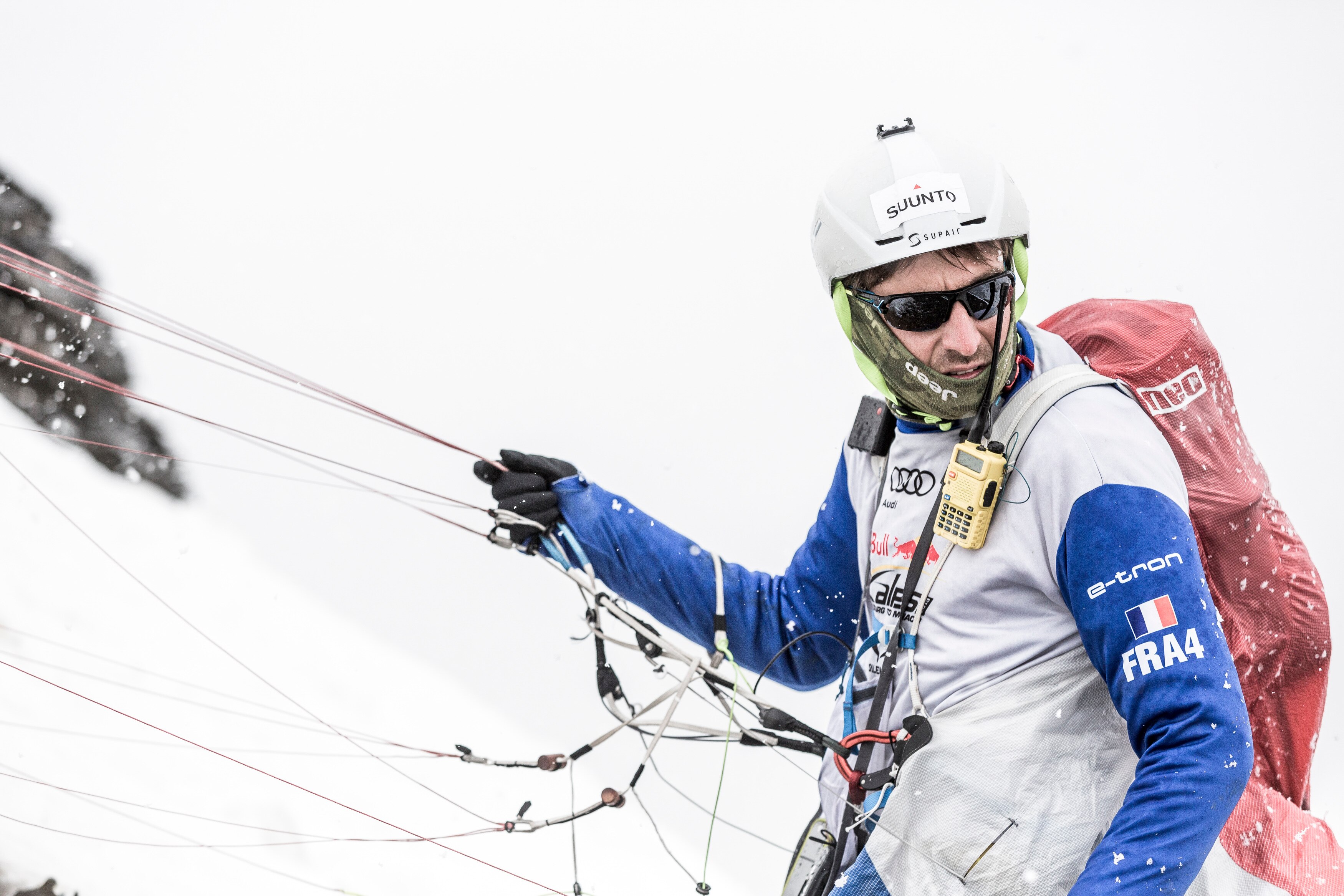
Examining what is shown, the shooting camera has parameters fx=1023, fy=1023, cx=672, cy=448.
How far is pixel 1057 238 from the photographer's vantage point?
346 centimetres

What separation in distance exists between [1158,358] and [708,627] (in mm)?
950

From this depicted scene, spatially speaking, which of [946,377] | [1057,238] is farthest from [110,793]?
[1057,238]

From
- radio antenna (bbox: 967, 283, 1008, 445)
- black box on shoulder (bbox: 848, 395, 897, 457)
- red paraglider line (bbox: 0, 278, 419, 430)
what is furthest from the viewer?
red paraglider line (bbox: 0, 278, 419, 430)

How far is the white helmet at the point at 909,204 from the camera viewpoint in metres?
1.49

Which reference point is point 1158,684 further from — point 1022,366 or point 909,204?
point 909,204

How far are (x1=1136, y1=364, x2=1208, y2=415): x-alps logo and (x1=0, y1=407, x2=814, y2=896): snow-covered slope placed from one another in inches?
94.5

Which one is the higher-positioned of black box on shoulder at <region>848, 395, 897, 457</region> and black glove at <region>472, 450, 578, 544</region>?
black glove at <region>472, 450, 578, 544</region>

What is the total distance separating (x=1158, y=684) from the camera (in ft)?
4.04

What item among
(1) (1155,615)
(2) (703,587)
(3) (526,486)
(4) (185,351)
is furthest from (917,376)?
(4) (185,351)

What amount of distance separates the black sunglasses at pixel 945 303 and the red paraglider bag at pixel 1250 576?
225mm

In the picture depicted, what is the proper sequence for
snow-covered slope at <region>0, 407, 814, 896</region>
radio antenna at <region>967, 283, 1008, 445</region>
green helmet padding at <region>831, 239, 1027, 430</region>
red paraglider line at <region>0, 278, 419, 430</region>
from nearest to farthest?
radio antenna at <region>967, 283, 1008, 445</region>
green helmet padding at <region>831, 239, 1027, 430</region>
snow-covered slope at <region>0, 407, 814, 896</region>
red paraglider line at <region>0, 278, 419, 430</region>

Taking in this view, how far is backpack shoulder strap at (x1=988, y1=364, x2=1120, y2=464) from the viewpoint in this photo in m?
1.41

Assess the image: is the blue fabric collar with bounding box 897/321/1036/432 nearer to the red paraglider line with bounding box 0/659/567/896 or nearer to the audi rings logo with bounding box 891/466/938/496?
the audi rings logo with bounding box 891/466/938/496

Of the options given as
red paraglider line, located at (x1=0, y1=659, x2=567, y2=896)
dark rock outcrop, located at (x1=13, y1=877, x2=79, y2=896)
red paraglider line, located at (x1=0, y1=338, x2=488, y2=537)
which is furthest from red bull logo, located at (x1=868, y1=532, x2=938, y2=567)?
dark rock outcrop, located at (x1=13, y1=877, x2=79, y2=896)
